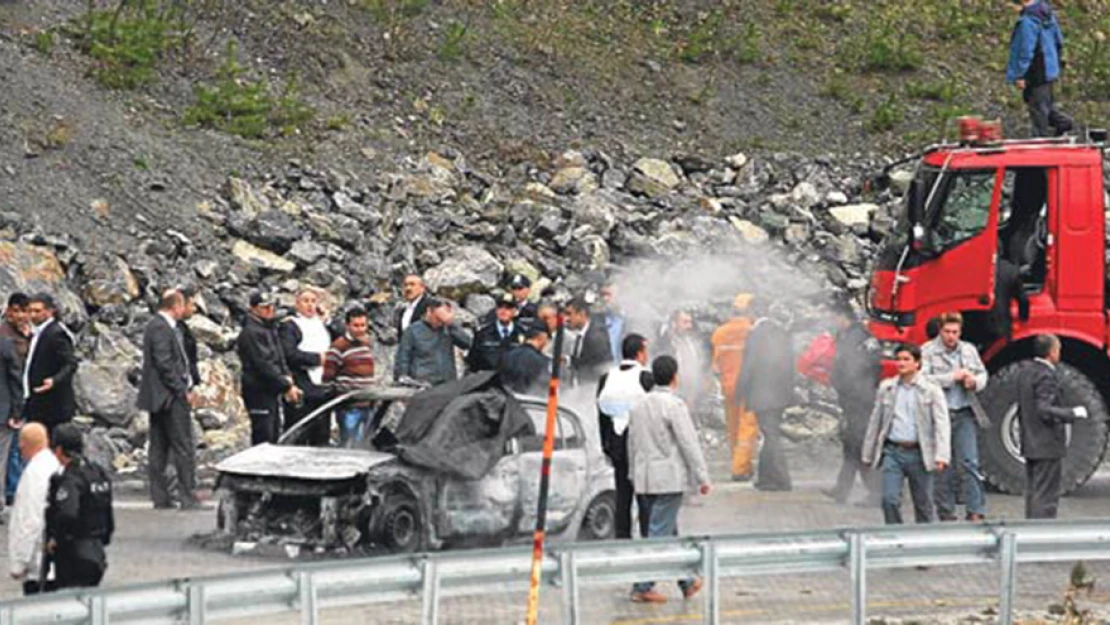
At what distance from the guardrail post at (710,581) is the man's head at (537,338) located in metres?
6.05

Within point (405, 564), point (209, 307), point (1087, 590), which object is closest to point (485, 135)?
point (209, 307)

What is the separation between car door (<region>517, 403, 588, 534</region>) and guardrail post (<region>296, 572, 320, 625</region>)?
4.71 m

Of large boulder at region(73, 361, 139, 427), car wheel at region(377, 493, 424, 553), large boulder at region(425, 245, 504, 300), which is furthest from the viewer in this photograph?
large boulder at region(425, 245, 504, 300)

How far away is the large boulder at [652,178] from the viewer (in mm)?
31922

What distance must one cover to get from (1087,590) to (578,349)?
6.33 meters

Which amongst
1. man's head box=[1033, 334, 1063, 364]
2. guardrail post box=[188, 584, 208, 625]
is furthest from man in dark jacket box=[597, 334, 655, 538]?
guardrail post box=[188, 584, 208, 625]

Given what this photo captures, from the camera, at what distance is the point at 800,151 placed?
3366cm

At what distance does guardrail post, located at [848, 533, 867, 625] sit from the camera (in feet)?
51.0

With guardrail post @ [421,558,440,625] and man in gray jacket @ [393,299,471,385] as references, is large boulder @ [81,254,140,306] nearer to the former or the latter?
man in gray jacket @ [393,299,471,385]

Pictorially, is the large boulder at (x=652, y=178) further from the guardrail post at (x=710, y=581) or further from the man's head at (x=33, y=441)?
the man's head at (x=33, y=441)

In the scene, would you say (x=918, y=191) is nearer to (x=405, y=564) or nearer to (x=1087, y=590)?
(x=1087, y=590)

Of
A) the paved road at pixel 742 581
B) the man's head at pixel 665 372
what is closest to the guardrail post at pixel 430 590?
the paved road at pixel 742 581

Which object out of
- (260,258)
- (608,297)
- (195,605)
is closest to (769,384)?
(608,297)

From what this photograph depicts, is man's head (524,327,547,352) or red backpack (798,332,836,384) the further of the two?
red backpack (798,332,836,384)
